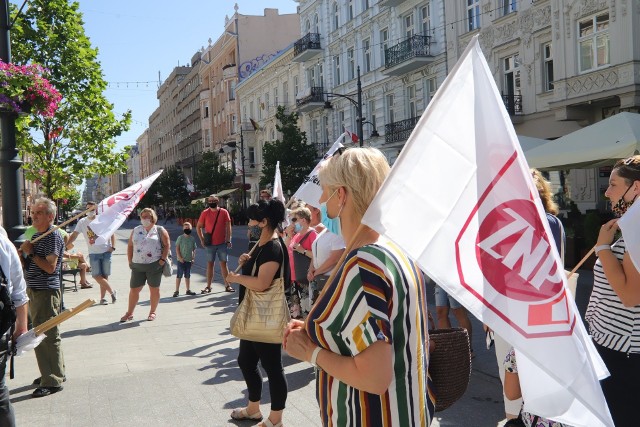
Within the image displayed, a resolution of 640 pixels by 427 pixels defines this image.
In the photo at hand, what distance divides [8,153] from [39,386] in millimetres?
3451

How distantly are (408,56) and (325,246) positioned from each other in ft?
71.8

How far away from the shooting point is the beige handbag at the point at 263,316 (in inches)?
188

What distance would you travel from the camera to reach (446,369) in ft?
8.31

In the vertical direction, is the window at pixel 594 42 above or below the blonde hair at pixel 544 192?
above

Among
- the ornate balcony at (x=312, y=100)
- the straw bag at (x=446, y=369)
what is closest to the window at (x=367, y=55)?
the ornate balcony at (x=312, y=100)

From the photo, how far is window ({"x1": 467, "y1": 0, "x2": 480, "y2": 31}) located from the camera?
23766 millimetres

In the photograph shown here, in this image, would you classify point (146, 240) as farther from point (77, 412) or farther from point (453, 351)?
point (453, 351)

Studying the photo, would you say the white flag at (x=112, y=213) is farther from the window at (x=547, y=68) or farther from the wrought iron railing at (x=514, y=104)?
the wrought iron railing at (x=514, y=104)

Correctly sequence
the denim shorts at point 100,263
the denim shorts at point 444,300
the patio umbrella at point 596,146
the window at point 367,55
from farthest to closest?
1. the window at point 367,55
2. the denim shorts at point 100,263
3. the patio umbrella at point 596,146
4. the denim shorts at point 444,300

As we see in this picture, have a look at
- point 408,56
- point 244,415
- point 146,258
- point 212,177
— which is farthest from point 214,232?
point 212,177

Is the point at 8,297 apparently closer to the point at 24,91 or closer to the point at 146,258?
the point at 24,91

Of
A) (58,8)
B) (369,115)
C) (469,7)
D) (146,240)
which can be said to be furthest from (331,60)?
(146,240)

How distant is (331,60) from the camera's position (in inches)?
1464

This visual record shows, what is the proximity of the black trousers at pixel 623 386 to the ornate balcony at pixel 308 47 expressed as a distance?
3629cm
